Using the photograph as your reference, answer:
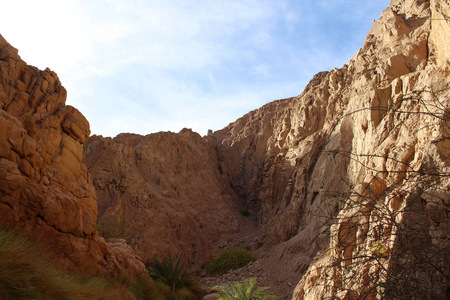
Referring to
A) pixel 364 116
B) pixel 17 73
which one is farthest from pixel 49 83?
pixel 364 116

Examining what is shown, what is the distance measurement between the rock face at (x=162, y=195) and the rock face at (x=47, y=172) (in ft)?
36.5

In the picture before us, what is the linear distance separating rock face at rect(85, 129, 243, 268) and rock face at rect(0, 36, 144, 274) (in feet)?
36.5

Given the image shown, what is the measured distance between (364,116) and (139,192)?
17.7 m

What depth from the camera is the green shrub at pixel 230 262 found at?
945 inches

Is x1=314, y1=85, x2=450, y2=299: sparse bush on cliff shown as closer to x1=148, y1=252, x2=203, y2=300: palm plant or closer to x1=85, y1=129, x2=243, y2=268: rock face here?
x1=148, y1=252, x2=203, y2=300: palm plant

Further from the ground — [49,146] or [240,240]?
[49,146]

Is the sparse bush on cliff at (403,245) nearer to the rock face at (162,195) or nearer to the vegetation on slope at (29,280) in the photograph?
the vegetation on slope at (29,280)

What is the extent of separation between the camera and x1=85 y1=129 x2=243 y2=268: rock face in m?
25.4

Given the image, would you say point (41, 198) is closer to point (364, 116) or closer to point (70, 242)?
point (70, 242)

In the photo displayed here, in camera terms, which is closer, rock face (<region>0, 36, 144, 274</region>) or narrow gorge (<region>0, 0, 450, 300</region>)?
narrow gorge (<region>0, 0, 450, 300</region>)

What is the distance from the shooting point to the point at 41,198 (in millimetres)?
9109

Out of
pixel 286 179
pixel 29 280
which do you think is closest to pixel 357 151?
pixel 286 179

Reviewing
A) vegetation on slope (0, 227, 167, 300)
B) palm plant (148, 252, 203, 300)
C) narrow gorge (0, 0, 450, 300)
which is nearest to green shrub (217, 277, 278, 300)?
narrow gorge (0, 0, 450, 300)

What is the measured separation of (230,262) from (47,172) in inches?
661
